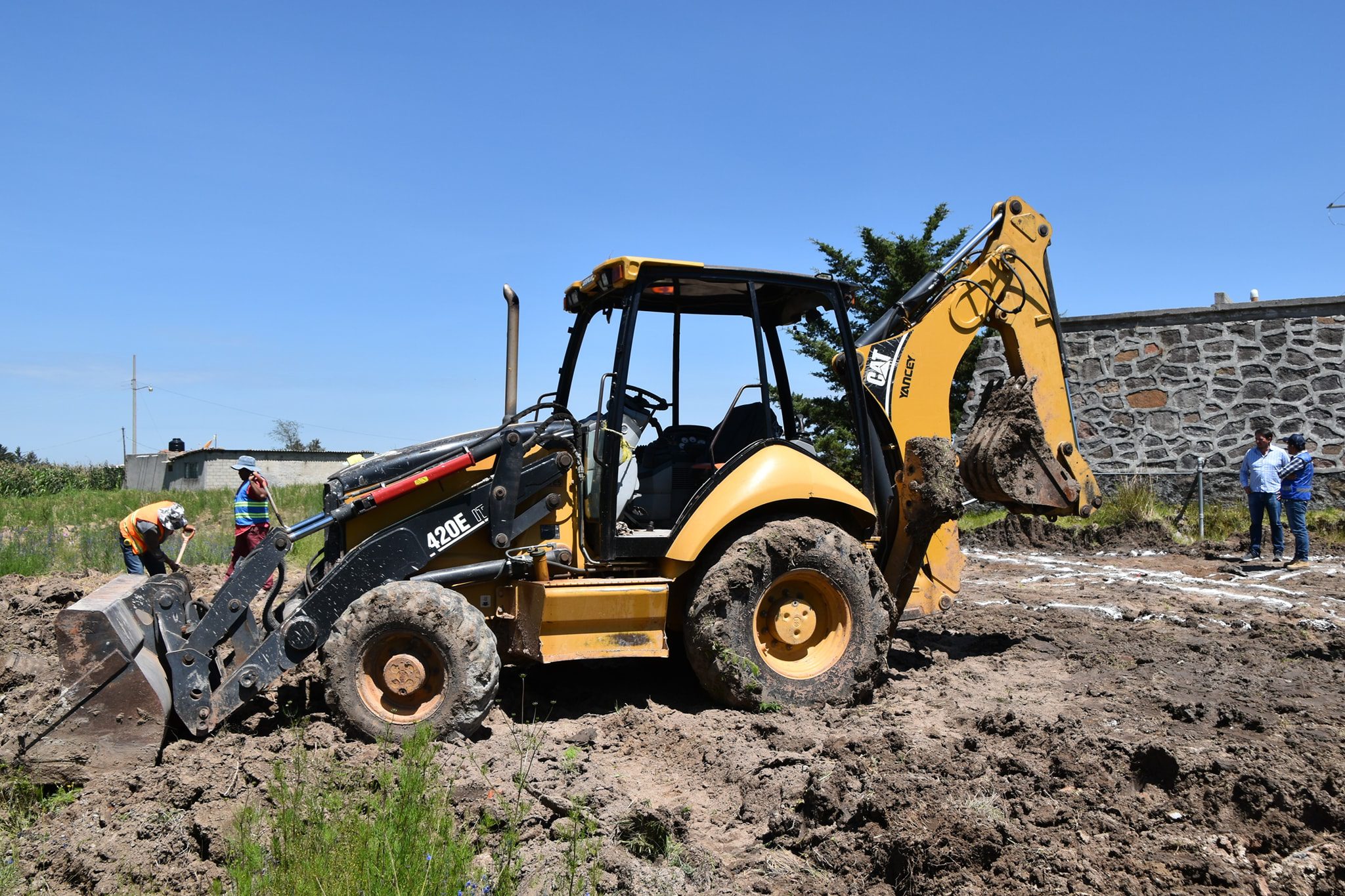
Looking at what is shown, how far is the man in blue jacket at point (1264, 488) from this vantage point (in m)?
11.4

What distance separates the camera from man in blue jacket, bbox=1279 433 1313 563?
1118 cm

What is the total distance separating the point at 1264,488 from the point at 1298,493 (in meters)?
0.35

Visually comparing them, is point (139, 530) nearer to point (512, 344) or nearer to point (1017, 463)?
point (512, 344)

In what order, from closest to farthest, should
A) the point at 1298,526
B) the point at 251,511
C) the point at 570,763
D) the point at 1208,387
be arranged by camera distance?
1. the point at 570,763
2. the point at 251,511
3. the point at 1298,526
4. the point at 1208,387

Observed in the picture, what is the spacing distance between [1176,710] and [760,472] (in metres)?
2.50

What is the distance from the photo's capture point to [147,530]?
852 centimetres

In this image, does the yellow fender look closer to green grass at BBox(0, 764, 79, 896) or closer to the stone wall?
green grass at BBox(0, 764, 79, 896)

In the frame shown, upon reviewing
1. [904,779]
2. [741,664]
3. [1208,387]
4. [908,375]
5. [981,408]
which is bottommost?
[904,779]

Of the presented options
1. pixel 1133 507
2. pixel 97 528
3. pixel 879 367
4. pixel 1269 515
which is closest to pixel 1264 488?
pixel 1269 515

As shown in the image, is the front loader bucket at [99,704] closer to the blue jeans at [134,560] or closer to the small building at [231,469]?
the blue jeans at [134,560]

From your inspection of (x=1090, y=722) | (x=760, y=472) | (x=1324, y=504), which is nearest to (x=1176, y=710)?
(x=1090, y=722)

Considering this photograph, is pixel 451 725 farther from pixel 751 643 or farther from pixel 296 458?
pixel 296 458

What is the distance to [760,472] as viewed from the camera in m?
5.61

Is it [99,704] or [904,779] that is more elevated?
[99,704]
